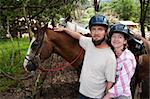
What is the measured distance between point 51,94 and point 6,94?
96cm

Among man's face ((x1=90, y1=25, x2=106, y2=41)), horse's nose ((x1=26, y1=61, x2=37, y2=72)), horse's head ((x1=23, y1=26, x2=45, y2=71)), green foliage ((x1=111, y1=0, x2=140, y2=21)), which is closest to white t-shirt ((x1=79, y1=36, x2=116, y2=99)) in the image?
man's face ((x1=90, y1=25, x2=106, y2=41))

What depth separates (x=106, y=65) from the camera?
3094 millimetres

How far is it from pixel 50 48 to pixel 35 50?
238 millimetres

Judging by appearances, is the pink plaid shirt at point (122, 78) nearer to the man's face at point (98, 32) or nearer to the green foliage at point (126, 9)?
the man's face at point (98, 32)

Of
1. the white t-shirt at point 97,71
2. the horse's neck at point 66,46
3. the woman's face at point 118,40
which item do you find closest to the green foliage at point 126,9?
the horse's neck at point 66,46

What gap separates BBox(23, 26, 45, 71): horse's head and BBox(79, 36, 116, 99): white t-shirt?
66.6 inches

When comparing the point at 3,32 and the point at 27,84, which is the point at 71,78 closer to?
the point at 27,84

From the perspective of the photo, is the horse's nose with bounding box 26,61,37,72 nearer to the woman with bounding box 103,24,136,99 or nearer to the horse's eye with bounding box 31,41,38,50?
the horse's eye with bounding box 31,41,38,50

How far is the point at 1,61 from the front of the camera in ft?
26.5

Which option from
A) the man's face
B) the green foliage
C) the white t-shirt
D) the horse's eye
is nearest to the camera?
the white t-shirt

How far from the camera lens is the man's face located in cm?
321

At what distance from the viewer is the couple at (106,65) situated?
3.11m

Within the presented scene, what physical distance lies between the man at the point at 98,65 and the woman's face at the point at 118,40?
74 mm

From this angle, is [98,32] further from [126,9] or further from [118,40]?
[126,9]
